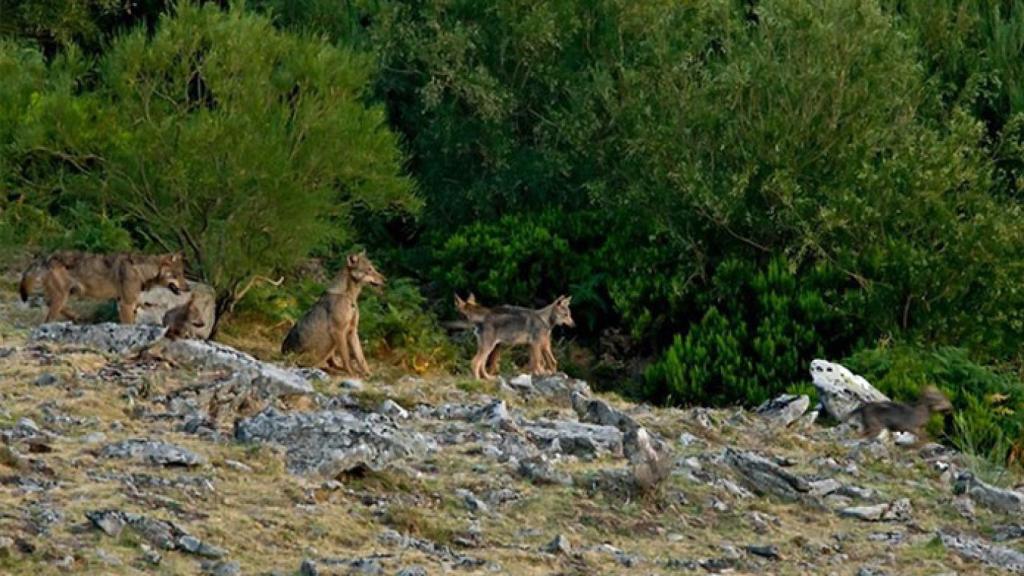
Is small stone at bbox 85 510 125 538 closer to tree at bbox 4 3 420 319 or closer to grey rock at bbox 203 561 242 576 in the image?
grey rock at bbox 203 561 242 576

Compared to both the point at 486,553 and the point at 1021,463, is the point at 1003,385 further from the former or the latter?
the point at 486,553

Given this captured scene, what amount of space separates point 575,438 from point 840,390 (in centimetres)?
671

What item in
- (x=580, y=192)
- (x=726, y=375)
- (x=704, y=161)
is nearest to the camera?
(x=726, y=375)

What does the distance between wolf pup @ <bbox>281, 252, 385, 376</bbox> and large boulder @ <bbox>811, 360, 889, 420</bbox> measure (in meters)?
4.64

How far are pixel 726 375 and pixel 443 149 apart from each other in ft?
23.6

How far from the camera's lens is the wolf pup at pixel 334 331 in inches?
825

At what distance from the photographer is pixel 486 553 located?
13.0m

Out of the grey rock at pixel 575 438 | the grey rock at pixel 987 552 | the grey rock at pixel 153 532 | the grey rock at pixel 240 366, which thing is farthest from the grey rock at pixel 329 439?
the grey rock at pixel 987 552

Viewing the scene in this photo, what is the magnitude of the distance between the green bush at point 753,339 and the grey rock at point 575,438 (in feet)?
28.4

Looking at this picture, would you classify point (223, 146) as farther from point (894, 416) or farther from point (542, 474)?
point (542, 474)

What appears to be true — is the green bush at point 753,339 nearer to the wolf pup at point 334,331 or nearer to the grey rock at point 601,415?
the wolf pup at point 334,331

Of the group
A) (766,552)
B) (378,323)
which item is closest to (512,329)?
(378,323)

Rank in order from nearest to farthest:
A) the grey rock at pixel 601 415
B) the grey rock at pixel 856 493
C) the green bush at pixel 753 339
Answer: the grey rock at pixel 856 493 < the grey rock at pixel 601 415 < the green bush at pixel 753 339

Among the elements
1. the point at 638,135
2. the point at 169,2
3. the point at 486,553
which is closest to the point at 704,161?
the point at 638,135
